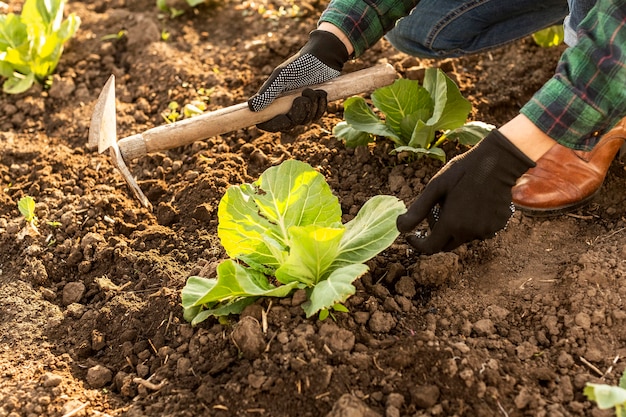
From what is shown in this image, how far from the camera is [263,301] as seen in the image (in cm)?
244

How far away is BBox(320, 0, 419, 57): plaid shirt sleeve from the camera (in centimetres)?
305

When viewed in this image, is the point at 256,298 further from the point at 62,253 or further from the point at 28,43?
the point at 28,43

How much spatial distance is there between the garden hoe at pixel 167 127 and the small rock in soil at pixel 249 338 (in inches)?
35.3

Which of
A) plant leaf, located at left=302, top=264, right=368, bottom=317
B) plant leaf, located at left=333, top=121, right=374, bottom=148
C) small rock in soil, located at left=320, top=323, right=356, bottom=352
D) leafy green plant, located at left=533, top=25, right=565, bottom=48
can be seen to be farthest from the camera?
leafy green plant, located at left=533, top=25, right=565, bottom=48

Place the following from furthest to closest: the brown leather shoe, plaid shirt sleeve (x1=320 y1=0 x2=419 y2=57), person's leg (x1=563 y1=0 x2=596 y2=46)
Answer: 1. plaid shirt sleeve (x1=320 y1=0 x2=419 y2=57)
2. the brown leather shoe
3. person's leg (x1=563 y1=0 x2=596 y2=46)

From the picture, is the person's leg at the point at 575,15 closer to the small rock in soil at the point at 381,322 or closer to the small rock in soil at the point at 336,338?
the small rock in soil at the point at 381,322

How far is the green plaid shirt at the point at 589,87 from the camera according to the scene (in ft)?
7.27

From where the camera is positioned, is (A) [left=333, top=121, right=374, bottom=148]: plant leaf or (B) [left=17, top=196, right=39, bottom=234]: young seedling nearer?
(B) [left=17, top=196, right=39, bottom=234]: young seedling

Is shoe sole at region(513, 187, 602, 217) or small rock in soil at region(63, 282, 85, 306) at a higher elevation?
shoe sole at region(513, 187, 602, 217)

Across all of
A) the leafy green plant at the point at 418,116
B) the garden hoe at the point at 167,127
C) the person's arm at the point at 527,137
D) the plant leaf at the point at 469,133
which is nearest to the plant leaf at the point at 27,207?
the garden hoe at the point at 167,127

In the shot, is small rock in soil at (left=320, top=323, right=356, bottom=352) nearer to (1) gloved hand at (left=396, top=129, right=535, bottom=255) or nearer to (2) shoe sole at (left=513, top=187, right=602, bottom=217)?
(1) gloved hand at (left=396, top=129, right=535, bottom=255)

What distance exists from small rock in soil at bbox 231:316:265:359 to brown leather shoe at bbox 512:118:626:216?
4.23 ft

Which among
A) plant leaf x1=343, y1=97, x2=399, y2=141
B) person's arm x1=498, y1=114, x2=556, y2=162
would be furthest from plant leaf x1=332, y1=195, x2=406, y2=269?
plant leaf x1=343, y1=97, x2=399, y2=141

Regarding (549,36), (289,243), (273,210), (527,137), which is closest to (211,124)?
(273,210)
